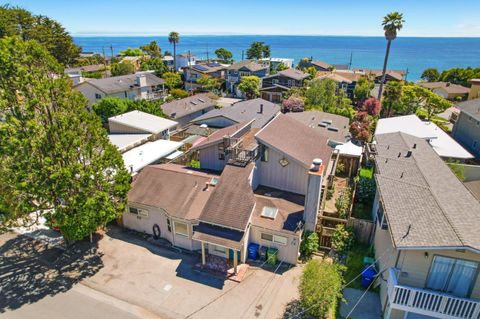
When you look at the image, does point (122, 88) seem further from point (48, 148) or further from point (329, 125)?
point (48, 148)

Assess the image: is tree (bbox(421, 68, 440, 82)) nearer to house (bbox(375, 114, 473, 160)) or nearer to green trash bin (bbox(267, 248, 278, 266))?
house (bbox(375, 114, 473, 160))

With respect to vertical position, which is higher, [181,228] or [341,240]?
[181,228]

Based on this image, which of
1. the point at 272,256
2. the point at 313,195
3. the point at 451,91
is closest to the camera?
the point at 313,195


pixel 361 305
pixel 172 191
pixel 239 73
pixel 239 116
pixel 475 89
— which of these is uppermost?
pixel 475 89

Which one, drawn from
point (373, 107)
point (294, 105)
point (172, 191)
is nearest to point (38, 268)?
point (172, 191)

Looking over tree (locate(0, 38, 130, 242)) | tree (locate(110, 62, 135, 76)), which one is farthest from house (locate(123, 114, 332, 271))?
tree (locate(110, 62, 135, 76))

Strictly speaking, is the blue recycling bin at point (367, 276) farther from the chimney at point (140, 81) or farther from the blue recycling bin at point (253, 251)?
the chimney at point (140, 81)
